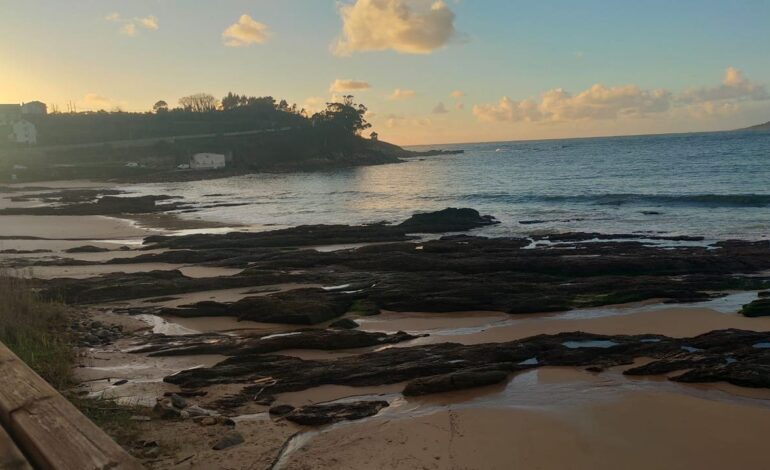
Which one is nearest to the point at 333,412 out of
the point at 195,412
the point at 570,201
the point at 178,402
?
the point at 195,412

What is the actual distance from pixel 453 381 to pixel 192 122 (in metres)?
129

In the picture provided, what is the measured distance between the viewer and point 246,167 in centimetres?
9994

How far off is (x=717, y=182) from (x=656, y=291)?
3776 centimetres

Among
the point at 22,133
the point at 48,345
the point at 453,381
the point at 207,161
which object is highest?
the point at 22,133

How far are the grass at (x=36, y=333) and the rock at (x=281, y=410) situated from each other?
8.64 feet

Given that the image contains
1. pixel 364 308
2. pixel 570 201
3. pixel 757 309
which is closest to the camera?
pixel 757 309

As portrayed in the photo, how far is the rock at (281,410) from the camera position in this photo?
7.26 metres

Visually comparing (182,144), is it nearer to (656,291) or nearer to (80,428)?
(656,291)

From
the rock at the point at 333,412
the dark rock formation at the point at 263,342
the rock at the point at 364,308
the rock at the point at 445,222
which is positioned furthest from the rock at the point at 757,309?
the rock at the point at 445,222

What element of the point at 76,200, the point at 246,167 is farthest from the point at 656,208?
the point at 246,167

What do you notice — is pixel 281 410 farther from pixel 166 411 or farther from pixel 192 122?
pixel 192 122

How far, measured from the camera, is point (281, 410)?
7332 mm

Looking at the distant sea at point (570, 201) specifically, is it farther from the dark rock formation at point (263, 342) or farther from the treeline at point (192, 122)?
the treeline at point (192, 122)

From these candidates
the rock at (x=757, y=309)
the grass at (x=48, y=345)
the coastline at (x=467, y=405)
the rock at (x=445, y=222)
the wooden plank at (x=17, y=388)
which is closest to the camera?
the wooden plank at (x=17, y=388)
